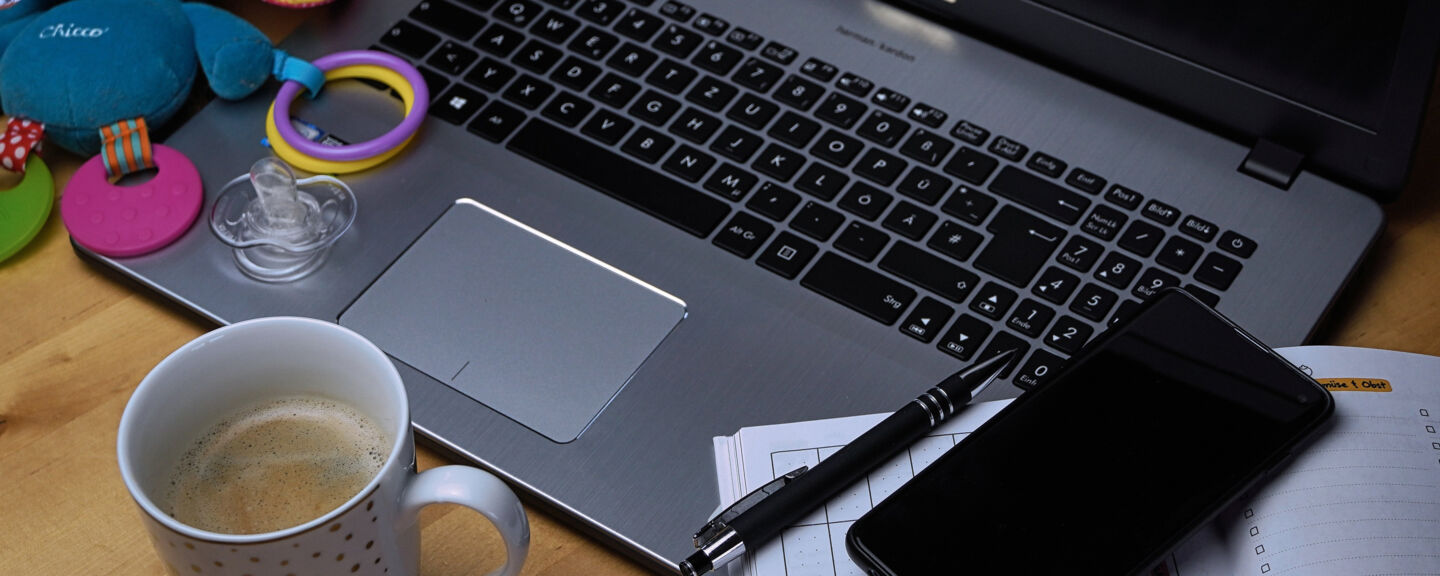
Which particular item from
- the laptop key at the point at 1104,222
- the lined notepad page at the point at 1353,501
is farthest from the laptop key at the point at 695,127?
the lined notepad page at the point at 1353,501

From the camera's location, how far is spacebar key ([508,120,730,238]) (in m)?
0.70

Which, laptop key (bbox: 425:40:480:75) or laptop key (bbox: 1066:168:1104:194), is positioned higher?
laptop key (bbox: 1066:168:1104:194)

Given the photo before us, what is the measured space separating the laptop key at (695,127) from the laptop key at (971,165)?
131mm

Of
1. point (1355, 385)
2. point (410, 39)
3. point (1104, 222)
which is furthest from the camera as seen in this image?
point (410, 39)

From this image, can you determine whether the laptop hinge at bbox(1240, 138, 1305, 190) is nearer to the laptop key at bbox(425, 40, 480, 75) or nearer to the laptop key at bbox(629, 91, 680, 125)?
the laptop key at bbox(629, 91, 680, 125)

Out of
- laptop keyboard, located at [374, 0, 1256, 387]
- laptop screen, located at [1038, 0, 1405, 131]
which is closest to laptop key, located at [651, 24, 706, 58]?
laptop keyboard, located at [374, 0, 1256, 387]

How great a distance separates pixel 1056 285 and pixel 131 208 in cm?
48

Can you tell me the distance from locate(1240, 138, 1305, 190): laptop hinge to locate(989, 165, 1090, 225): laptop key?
97 millimetres

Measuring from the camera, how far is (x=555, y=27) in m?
0.79

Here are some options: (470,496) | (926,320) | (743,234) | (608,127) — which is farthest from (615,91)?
(470,496)

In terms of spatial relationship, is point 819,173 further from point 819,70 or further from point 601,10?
point 601,10

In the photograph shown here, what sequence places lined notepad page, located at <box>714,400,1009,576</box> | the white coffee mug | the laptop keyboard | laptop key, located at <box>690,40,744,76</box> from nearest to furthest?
the white coffee mug < lined notepad page, located at <box>714,400,1009,576</box> < the laptop keyboard < laptop key, located at <box>690,40,744,76</box>

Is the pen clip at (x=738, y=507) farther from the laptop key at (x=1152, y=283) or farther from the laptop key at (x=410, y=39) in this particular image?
the laptop key at (x=410, y=39)

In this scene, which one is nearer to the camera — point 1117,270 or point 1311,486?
point 1311,486
